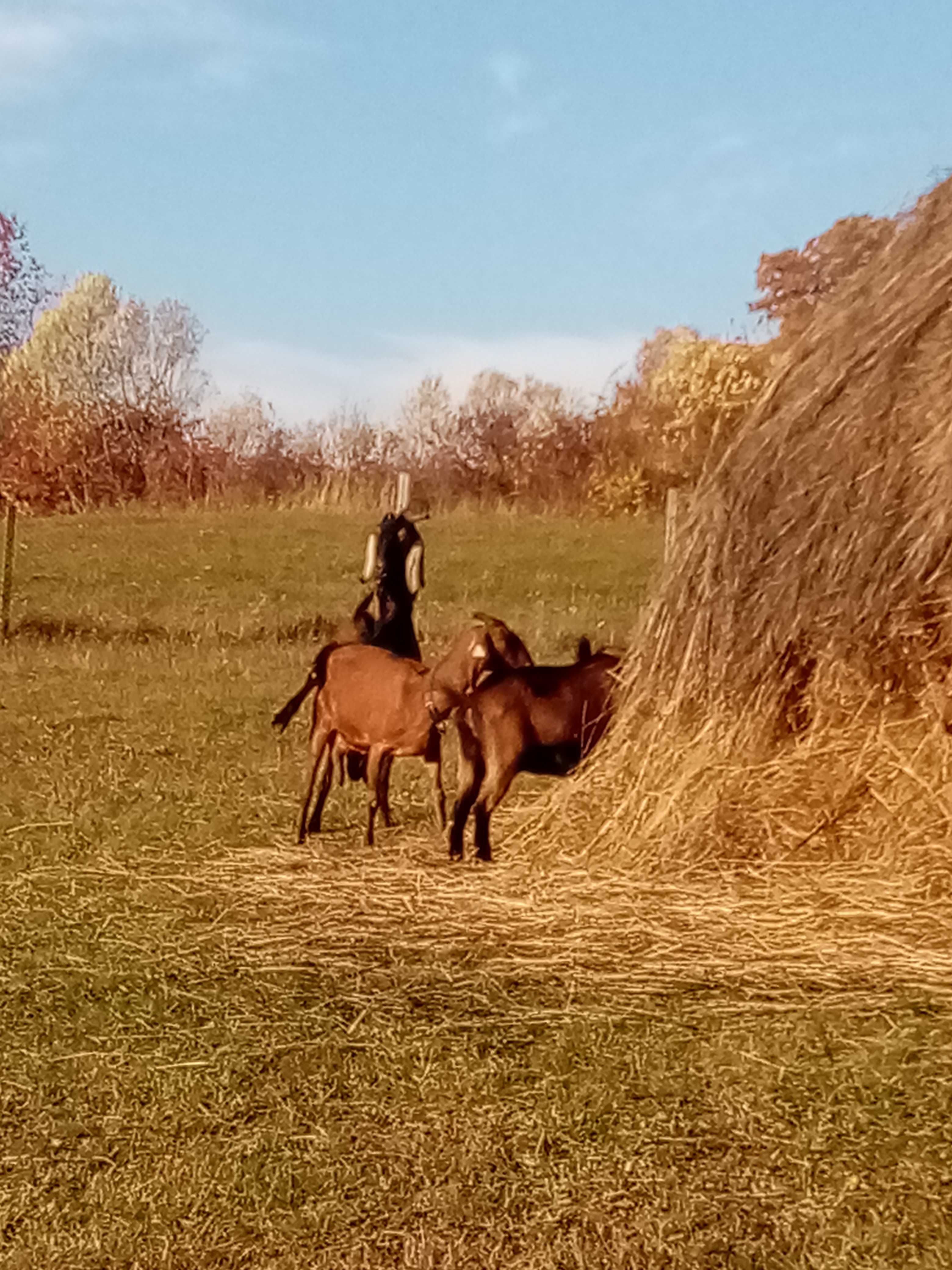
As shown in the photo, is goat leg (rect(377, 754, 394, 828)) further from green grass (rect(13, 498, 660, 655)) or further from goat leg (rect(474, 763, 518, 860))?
green grass (rect(13, 498, 660, 655))

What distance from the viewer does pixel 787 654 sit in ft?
25.6

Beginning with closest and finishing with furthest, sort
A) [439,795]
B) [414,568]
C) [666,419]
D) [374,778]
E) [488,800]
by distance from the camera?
[488,800] → [374,778] → [439,795] → [414,568] → [666,419]

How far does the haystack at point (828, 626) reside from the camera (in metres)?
7.48

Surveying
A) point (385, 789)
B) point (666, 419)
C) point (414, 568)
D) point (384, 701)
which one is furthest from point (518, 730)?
point (666, 419)

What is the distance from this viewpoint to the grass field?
412cm

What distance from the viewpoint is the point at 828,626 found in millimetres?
7652

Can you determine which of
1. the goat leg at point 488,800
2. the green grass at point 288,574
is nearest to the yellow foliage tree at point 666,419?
the green grass at point 288,574

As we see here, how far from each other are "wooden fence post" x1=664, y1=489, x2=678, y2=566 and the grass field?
1.61m

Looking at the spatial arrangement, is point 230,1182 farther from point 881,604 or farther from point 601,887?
point 881,604

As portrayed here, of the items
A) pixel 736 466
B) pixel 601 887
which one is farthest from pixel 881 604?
pixel 601 887

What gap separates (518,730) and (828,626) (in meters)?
1.47

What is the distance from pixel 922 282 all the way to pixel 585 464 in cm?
2331

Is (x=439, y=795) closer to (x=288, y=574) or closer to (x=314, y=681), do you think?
(x=314, y=681)

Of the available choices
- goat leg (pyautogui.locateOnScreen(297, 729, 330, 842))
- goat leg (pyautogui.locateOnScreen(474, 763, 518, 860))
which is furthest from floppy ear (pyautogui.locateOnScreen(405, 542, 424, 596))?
goat leg (pyautogui.locateOnScreen(474, 763, 518, 860))
